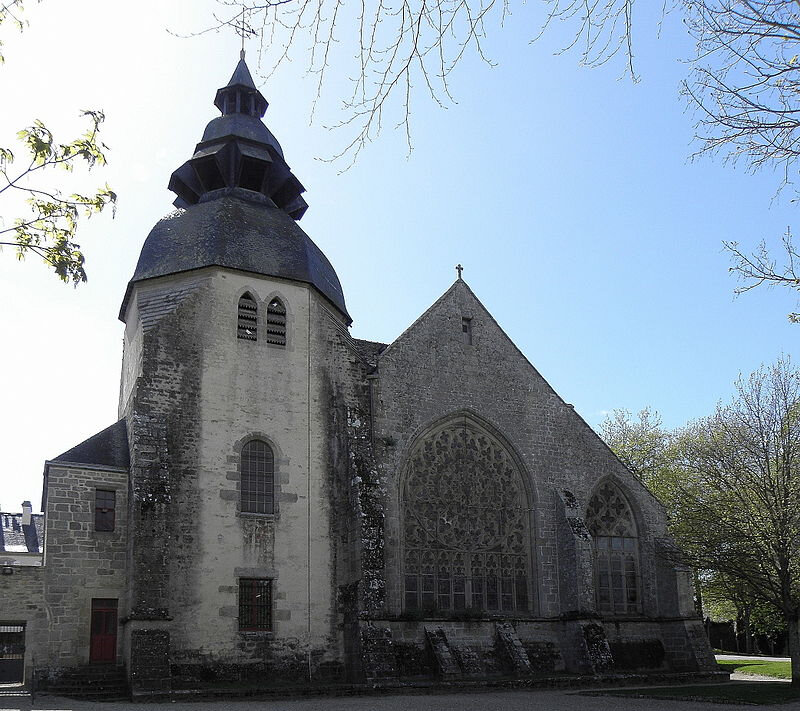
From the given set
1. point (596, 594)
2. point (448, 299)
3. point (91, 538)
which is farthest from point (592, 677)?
point (91, 538)

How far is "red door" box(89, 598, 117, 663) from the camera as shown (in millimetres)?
18234

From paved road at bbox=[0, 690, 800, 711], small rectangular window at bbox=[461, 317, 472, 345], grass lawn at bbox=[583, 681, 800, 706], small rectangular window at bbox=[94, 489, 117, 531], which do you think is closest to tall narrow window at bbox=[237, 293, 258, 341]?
small rectangular window at bbox=[94, 489, 117, 531]

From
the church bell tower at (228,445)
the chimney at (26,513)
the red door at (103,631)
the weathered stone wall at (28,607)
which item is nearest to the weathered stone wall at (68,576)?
the weathered stone wall at (28,607)

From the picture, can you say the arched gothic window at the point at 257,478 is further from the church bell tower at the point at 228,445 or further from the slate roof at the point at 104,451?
the slate roof at the point at 104,451

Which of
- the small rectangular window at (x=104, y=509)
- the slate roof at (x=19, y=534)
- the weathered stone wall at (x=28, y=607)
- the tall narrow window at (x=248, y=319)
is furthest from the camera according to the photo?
the slate roof at (x=19, y=534)

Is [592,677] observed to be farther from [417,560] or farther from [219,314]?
[219,314]

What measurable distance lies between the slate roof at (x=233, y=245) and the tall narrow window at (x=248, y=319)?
0.79m

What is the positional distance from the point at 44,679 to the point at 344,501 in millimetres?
7595

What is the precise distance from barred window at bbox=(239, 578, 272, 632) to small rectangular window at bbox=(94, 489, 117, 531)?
10.7ft

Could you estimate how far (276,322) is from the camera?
71.7 ft

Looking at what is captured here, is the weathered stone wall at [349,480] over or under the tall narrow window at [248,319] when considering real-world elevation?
under

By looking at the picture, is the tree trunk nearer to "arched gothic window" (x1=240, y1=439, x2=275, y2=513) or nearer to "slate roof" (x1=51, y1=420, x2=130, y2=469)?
"arched gothic window" (x1=240, y1=439, x2=275, y2=513)

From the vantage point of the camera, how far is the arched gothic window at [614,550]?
79.9 feet

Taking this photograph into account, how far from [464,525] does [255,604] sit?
20.4ft
